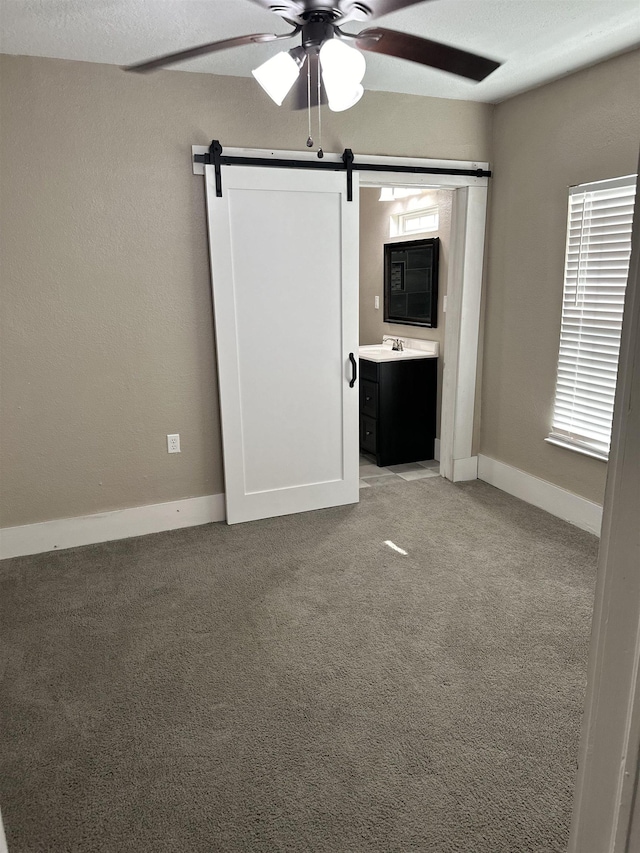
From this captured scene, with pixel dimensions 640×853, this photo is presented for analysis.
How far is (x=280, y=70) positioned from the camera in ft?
7.21

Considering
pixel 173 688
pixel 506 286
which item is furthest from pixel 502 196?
pixel 173 688

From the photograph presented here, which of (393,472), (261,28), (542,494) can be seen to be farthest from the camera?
(393,472)

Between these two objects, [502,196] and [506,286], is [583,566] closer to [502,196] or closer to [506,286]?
[506,286]

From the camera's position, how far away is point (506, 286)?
412 cm

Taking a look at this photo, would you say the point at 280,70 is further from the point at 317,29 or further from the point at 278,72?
the point at 317,29

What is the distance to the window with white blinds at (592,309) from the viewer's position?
3.26 m

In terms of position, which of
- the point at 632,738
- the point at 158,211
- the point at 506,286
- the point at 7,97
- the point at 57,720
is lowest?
the point at 57,720

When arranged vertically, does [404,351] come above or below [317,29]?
below

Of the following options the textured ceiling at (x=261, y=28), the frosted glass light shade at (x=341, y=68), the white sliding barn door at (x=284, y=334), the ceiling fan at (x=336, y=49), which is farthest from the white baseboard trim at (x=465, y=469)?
the frosted glass light shade at (x=341, y=68)

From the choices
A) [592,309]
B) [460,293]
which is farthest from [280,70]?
[460,293]

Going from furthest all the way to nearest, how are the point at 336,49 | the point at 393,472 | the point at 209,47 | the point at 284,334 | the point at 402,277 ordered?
the point at 402,277
the point at 393,472
the point at 284,334
the point at 209,47
the point at 336,49

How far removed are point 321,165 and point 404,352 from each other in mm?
1831

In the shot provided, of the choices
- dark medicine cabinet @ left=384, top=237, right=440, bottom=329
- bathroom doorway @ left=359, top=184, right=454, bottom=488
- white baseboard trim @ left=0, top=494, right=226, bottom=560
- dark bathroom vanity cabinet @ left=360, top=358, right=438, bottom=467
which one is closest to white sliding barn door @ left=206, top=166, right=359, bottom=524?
white baseboard trim @ left=0, top=494, right=226, bottom=560

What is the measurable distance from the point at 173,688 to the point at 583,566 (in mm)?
2131
